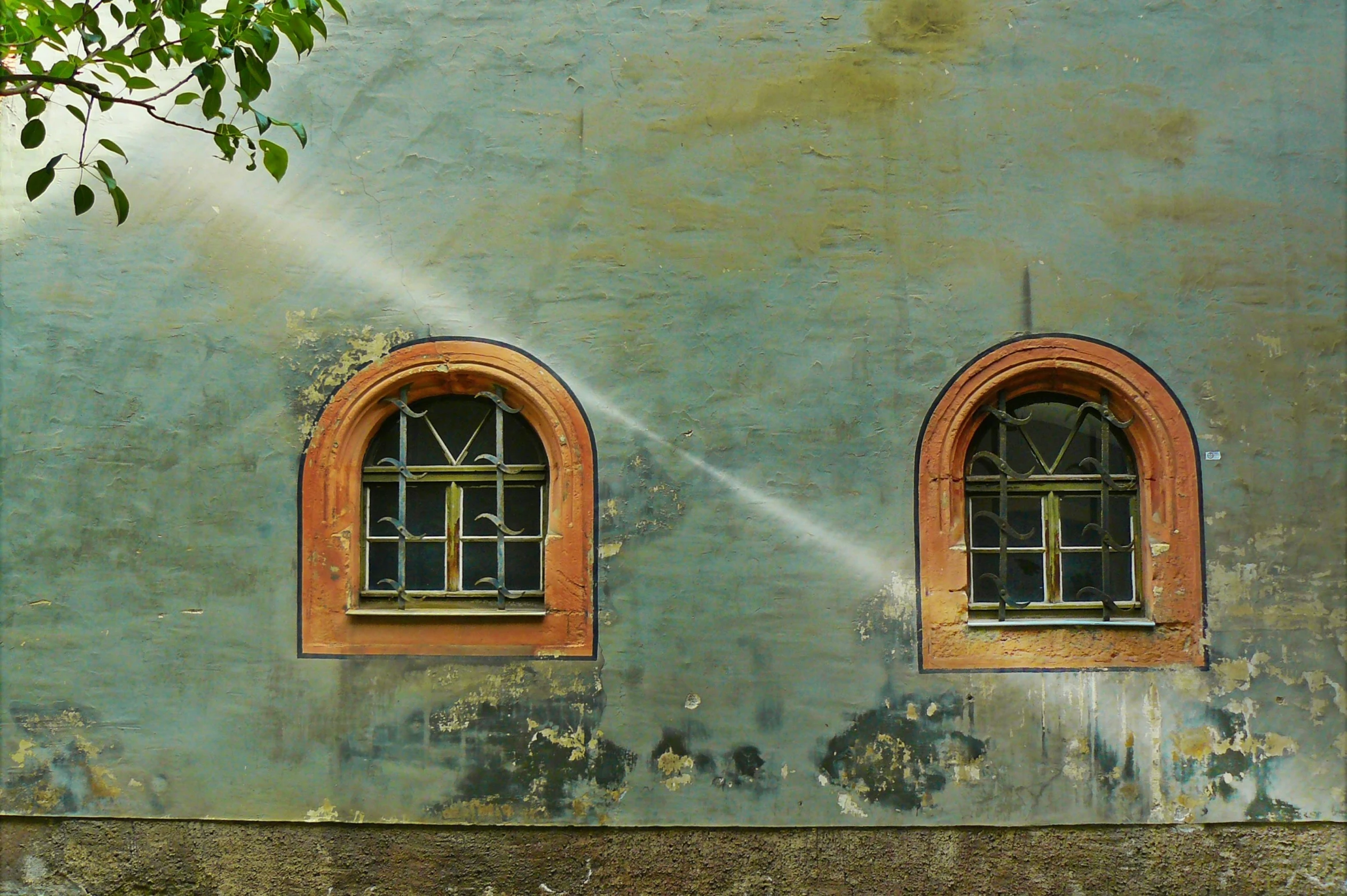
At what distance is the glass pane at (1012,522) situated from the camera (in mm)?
5059

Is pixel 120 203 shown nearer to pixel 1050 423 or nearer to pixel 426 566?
pixel 426 566

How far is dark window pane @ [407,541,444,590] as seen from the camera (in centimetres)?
513

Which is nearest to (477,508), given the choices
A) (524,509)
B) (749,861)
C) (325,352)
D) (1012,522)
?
(524,509)

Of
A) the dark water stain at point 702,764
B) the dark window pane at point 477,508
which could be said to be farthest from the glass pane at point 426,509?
the dark water stain at point 702,764

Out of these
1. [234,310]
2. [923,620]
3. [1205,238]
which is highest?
[1205,238]

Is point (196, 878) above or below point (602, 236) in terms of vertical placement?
below

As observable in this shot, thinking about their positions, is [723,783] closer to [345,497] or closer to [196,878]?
[345,497]

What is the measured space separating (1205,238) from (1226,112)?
0.66m

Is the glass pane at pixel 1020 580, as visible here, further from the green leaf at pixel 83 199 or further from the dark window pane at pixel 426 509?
the green leaf at pixel 83 199

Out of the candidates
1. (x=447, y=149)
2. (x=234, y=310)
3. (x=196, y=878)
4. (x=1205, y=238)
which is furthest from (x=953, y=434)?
(x=196, y=878)

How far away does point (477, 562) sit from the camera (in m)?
5.13

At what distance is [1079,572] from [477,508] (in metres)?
3.08

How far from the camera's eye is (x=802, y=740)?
4914mm

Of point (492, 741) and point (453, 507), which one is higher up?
point (453, 507)
